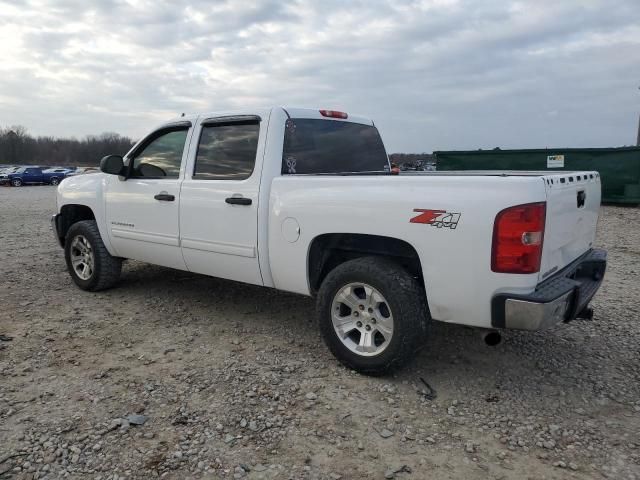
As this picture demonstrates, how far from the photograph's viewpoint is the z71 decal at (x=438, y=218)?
302 cm

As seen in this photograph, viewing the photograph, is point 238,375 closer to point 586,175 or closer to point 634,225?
point 586,175

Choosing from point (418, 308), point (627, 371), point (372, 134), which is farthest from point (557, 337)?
point (372, 134)

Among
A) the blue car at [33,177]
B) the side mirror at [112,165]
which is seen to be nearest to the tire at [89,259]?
the side mirror at [112,165]

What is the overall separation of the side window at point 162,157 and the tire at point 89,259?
95 cm

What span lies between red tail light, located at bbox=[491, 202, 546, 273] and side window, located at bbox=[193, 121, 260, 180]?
6.89ft

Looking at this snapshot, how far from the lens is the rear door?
4.12 metres

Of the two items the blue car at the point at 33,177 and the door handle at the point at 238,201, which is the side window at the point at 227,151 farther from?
the blue car at the point at 33,177

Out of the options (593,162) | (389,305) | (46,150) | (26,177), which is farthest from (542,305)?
(46,150)

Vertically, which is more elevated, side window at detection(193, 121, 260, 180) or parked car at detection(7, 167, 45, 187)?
side window at detection(193, 121, 260, 180)

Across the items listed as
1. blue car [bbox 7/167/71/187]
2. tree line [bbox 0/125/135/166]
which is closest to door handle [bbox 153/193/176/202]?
blue car [bbox 7/167/71/187]

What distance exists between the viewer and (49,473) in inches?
102

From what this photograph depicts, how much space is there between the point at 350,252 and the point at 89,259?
3.37m

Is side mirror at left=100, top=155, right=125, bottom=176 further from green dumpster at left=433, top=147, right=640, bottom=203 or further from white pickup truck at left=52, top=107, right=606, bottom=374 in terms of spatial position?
green dumpster at left=433, top=147, right=640, bottom=203

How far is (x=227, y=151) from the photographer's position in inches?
173
